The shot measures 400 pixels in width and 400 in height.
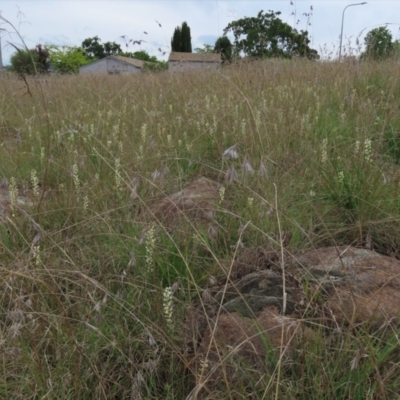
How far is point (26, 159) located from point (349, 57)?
4092 millimetres

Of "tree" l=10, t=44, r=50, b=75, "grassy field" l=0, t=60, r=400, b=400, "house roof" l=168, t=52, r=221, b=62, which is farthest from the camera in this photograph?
"house roof" l=168, t=52, r=221, b=62

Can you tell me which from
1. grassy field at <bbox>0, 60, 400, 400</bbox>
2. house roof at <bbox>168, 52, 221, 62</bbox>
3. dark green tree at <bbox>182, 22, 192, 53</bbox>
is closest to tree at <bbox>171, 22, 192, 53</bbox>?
dark green tree at <bbox>182, 22, 192, 53</bbox>

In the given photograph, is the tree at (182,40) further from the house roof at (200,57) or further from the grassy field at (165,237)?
the grassy field at (165,237)

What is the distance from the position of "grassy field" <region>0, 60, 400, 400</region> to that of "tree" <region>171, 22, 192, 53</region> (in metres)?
28.9

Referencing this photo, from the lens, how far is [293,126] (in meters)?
3.05

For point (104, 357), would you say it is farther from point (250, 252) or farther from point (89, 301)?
point (250, 252)

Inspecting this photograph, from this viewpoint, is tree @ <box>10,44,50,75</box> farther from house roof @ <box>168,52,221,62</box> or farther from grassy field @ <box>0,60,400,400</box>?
house roof @ <box>168,52,221,62</box>

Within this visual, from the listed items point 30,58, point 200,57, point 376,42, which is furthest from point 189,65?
point 30,58

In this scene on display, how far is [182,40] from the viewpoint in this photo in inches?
1302

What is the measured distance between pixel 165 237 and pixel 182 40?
33.3m

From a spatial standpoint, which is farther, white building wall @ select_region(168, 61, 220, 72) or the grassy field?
white building wall @ select_region(168, 61, 220, 72)

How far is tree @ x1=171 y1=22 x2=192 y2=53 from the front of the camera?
3139cm

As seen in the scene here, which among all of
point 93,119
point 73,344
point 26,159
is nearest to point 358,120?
point 93,119

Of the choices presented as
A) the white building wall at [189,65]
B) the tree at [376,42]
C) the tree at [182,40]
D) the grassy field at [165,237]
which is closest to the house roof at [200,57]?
the white building wall at [189,65]
